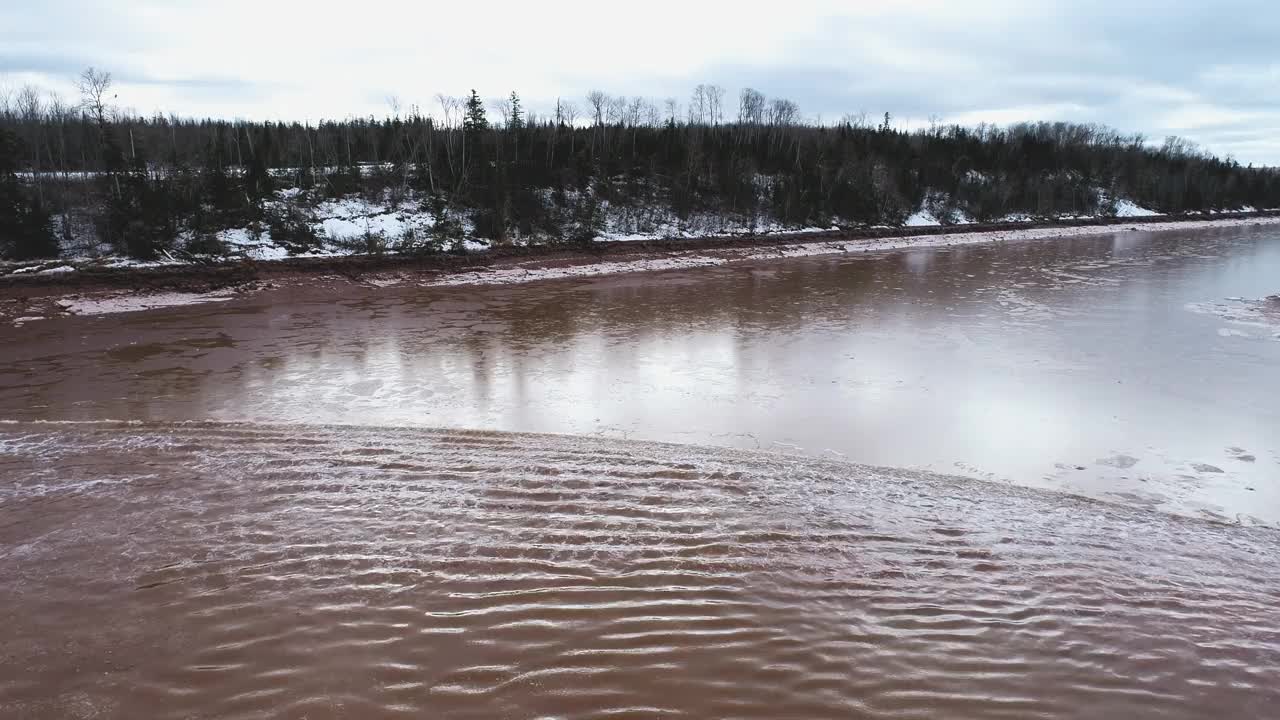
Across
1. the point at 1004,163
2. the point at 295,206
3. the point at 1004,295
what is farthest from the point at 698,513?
the point at 1004,163

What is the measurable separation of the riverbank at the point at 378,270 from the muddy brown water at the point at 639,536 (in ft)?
24.1

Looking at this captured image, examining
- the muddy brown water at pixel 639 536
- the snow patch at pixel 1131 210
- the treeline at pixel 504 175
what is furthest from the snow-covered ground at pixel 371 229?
the snow patch at pixel 1131 210

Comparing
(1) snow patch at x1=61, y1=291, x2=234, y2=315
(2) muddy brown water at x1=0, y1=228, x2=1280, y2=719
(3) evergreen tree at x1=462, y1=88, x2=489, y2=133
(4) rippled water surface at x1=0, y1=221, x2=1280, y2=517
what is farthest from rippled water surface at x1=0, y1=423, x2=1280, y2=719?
(3) evergreen tree at x1=462, y1=88, x2=489, y2=133

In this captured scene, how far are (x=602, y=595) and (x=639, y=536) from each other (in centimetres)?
79

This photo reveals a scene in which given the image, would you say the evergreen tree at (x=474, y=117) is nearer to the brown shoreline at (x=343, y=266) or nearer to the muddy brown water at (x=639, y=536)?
the brown shoreline at (x=343, y=266)

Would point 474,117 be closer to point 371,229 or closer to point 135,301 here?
point 371,229

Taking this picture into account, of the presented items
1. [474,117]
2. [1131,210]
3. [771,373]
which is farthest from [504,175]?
[1131,210]

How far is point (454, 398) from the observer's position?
9.15m

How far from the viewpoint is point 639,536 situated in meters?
4.91

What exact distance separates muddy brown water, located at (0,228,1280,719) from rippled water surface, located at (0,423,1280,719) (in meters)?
0.02

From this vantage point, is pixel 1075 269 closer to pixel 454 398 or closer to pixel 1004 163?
pixel 454 398

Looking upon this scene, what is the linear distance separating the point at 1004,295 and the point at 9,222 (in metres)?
30.7

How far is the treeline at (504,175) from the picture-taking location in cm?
2464

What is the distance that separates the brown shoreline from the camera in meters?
18.9
